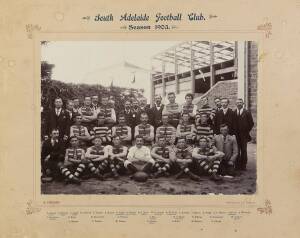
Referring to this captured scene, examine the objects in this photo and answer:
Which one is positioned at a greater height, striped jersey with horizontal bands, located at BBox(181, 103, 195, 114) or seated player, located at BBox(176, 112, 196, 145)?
striped jersey with horizontal bands, located at BBox(181, 103, 195, 114)

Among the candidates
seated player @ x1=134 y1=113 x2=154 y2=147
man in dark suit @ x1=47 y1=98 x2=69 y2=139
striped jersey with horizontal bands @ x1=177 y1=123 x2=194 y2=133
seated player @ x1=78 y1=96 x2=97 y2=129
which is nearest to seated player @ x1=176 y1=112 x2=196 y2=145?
striped jersey with horizontal bands @ x1=177 y1=123 x2=194 y2=133

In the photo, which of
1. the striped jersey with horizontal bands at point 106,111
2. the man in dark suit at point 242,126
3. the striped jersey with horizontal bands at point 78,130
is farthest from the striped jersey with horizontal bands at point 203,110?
the striped jersey with horizontal bands at point 78,130

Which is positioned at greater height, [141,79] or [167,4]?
[167,4]

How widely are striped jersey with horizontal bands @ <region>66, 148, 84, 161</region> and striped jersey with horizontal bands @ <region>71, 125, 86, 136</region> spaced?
0.06m

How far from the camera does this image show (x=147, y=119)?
144 cm

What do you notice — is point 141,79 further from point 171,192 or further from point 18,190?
point 18,190

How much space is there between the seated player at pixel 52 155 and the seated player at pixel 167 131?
38 cm

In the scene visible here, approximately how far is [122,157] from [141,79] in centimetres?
31

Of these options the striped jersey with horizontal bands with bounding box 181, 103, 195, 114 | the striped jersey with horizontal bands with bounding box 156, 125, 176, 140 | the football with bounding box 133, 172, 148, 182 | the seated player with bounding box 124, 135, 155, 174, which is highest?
the striped jersey with horizontal bands with bounding box 181, 103, 195, 114

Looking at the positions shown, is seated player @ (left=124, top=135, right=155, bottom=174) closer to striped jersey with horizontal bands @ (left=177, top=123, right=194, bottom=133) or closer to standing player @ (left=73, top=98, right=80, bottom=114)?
striped jersey with horizontal bands @ (left=177, top=123, right=194, bottom=133)

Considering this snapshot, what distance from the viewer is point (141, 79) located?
4.67ft

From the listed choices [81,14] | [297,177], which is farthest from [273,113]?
[81,14]

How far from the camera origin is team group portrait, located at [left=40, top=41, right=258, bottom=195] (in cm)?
141

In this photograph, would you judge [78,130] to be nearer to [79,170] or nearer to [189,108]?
[79,170]
